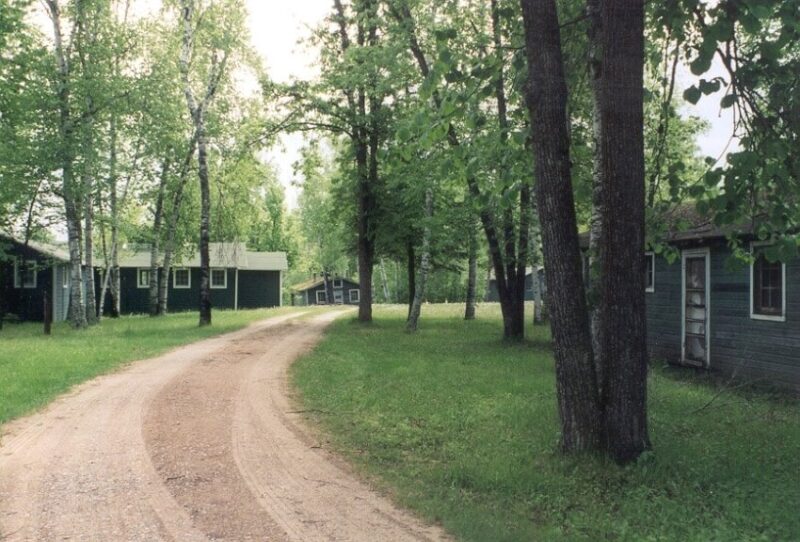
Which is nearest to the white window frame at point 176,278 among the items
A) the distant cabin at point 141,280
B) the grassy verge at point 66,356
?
the distant cabin at point 141,280

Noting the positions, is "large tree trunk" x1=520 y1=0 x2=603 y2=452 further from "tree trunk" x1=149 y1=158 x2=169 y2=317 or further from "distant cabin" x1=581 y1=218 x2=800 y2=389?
"tree trunk" x1=149 y1=158 x2=169 y2=317

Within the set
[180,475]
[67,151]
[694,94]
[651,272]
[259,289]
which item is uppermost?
[67,151]

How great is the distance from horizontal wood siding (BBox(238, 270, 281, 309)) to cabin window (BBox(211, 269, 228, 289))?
329 mm

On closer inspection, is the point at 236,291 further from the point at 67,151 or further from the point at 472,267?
the point at 67,151

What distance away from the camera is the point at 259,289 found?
41.8m

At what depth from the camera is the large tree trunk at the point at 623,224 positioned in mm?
5980

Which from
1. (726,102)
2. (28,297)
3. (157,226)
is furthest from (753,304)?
(28,297)

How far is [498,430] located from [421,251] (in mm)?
14114

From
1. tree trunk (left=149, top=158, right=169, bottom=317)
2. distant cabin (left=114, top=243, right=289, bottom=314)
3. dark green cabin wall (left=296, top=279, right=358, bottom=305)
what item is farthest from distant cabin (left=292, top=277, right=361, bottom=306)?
tree trunk (left=149, top=158, right=169, bottom=317)

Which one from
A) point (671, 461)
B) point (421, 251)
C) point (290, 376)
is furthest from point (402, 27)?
point (671, 461)

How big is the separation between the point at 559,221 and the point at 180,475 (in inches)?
178

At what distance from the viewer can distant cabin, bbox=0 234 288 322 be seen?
30094 millimetres

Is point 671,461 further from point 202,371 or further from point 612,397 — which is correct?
point 202,371

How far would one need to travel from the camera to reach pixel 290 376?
12.0 meters
